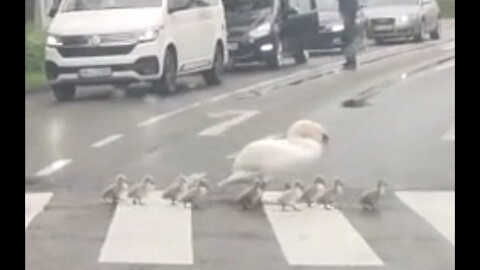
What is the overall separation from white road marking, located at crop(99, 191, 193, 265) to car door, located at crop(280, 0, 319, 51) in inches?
41.3

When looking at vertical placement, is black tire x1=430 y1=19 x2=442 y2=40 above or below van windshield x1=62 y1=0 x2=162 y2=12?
below

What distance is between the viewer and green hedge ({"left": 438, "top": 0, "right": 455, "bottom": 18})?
661cm

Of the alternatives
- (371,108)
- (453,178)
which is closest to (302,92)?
(371,108)

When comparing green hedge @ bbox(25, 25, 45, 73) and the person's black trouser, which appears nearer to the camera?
green hedge @ bbox(25, 25, 45, 73)

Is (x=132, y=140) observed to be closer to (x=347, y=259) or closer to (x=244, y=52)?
(x=244, y=52)

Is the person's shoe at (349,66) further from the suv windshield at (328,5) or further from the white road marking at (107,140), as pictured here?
the white road marking at (107,140)

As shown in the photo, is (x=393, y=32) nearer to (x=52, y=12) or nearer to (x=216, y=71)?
(x=216, y=71)

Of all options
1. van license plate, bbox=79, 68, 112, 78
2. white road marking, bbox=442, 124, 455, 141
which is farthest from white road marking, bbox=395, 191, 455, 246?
van license plate, bbox=79, 68, 112, 78

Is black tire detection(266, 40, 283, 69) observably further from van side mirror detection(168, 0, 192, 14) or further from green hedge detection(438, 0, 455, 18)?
green hedge detection(438, 0, 455, 18)

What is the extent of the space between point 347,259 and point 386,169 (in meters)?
1.05

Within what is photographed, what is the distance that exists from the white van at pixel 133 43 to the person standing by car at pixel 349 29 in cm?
61

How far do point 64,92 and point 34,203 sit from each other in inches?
23.5

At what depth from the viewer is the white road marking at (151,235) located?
6.25 metres

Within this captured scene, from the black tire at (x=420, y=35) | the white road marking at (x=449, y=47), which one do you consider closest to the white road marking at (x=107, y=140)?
the black tire at (x=420, y=35)
